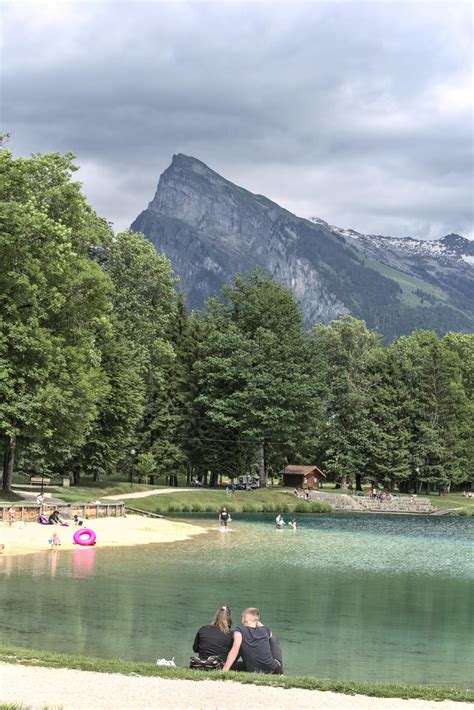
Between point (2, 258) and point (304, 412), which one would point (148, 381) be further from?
point (2, 258)

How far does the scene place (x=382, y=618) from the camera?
99.2 ft

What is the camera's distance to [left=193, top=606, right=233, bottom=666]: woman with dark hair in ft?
62.5

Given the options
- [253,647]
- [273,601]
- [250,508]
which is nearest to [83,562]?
[273,601]

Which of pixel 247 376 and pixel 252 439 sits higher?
pixel 247 376

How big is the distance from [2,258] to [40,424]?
983cm

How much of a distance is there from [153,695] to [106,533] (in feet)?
115

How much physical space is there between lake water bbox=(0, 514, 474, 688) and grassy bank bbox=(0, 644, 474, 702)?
144 inches

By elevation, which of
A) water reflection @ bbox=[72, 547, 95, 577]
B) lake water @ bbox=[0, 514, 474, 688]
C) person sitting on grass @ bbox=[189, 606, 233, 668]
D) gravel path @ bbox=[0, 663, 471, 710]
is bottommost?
lake water @ bbox=[0, 514, 474, 688]

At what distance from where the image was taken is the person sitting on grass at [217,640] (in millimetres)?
19062

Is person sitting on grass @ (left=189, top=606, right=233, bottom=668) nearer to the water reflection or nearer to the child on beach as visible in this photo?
the water reflection

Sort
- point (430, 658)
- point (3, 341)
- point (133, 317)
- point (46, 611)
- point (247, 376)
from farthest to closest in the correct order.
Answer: point (247, 376) → point (133, 317) → point (3, 341) → point (46, 611) → point (430, 658)

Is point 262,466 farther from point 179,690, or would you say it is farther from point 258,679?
point 179,690

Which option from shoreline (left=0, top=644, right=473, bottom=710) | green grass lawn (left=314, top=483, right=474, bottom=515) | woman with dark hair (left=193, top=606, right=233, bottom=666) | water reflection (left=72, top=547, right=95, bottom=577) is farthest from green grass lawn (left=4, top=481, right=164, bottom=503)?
shoreline (left=0, top=644, right=473, bottom=710)

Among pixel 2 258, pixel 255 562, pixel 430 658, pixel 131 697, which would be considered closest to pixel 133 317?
pixel 2 258
